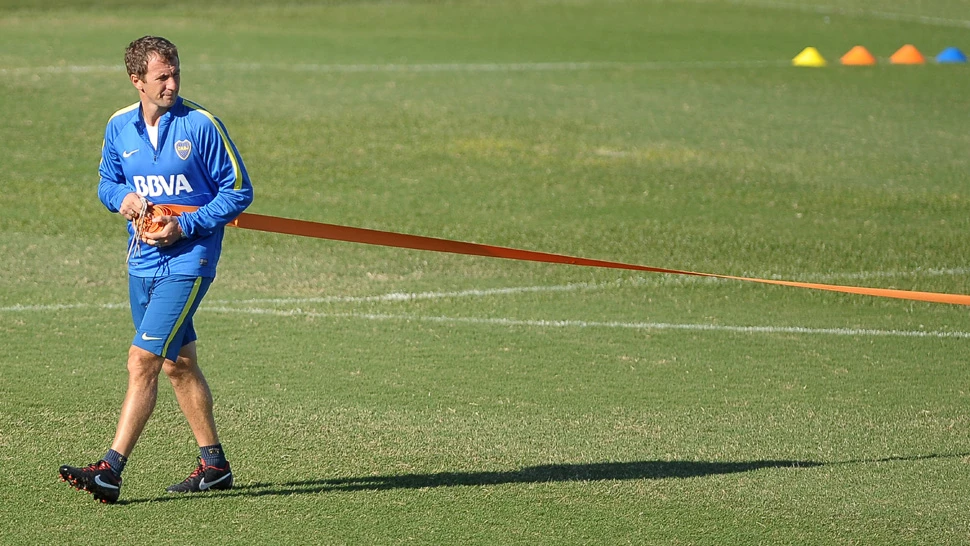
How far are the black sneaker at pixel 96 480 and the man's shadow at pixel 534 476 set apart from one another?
0.23 m

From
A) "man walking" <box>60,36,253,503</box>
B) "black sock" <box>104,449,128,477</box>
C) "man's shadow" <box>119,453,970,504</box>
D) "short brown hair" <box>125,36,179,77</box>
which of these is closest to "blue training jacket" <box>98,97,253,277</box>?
"man walking" <box>60,36,253,503</box>

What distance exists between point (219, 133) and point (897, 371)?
481 centimetres

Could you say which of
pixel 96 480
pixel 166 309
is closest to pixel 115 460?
pixel 96 480

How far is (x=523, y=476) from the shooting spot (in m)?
6.45

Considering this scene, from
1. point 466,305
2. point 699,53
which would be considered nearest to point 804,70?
point 699,53

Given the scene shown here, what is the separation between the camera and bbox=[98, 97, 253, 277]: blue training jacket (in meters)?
5.69

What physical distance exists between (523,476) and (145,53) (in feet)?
8.68

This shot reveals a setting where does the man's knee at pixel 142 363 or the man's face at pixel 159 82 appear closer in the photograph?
the man's face at pixel 159 82

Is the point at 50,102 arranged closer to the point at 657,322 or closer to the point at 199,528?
the point at 657,322

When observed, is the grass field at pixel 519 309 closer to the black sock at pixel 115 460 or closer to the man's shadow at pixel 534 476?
the man's shadow at pixel 534 476

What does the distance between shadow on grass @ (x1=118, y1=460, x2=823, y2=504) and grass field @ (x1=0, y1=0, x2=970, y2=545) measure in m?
0.02

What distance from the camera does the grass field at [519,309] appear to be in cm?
613

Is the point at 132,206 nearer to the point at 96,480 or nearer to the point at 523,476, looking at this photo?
the point at 96,480

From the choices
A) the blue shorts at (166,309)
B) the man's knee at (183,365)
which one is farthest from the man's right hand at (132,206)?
the man's knee at (183,365)
